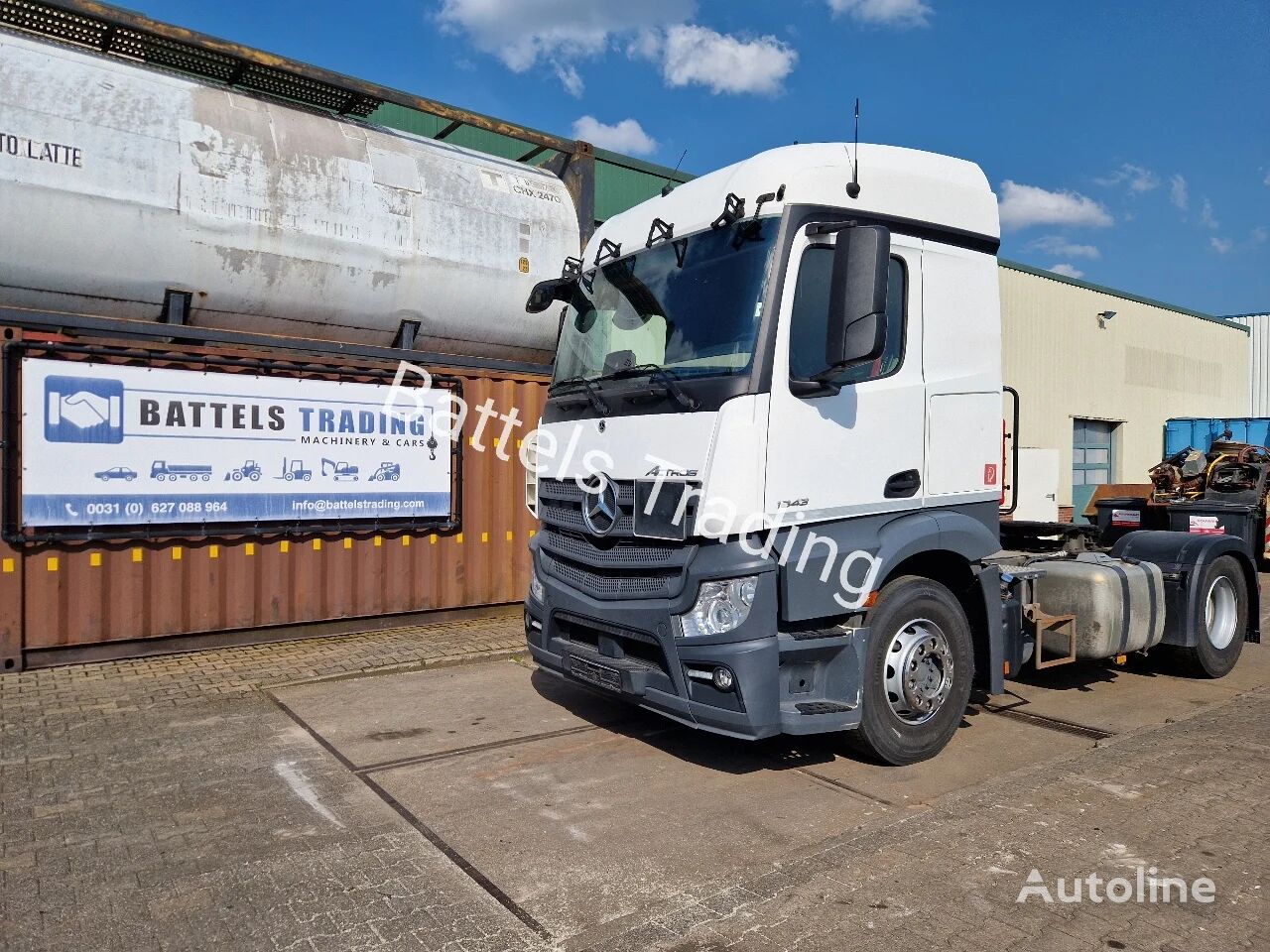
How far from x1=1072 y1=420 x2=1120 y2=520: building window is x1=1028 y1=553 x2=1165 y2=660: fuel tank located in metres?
17.4

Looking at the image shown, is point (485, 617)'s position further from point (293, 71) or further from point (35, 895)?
point (35, 895)

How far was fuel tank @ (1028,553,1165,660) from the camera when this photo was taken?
621 centimetres

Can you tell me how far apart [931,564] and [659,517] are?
69.0 inches

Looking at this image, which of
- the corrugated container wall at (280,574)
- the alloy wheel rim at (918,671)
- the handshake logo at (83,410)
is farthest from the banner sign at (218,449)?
the alloy wheel rim at (918,671)

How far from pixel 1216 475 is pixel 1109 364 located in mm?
11543

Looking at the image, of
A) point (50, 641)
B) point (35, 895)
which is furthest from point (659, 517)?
point (50, 641)

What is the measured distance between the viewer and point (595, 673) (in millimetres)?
4840

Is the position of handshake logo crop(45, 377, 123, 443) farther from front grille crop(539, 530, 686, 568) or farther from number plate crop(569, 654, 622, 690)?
number plate crop(569, 654, 622, 690)

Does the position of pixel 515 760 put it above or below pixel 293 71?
below

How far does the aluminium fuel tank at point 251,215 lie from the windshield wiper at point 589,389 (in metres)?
3.35

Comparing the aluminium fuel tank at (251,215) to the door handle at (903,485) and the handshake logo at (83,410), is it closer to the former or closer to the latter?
the handshake logo at (83,410)

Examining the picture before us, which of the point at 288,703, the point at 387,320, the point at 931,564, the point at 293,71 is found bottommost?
the point at 288,703

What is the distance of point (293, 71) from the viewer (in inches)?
307

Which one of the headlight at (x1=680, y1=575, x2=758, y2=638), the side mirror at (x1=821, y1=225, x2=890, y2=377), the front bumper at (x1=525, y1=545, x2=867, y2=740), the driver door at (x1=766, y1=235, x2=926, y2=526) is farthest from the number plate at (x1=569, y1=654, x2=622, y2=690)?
the side mirror at (x1=821, y1=225, x2=890, y2=377)
